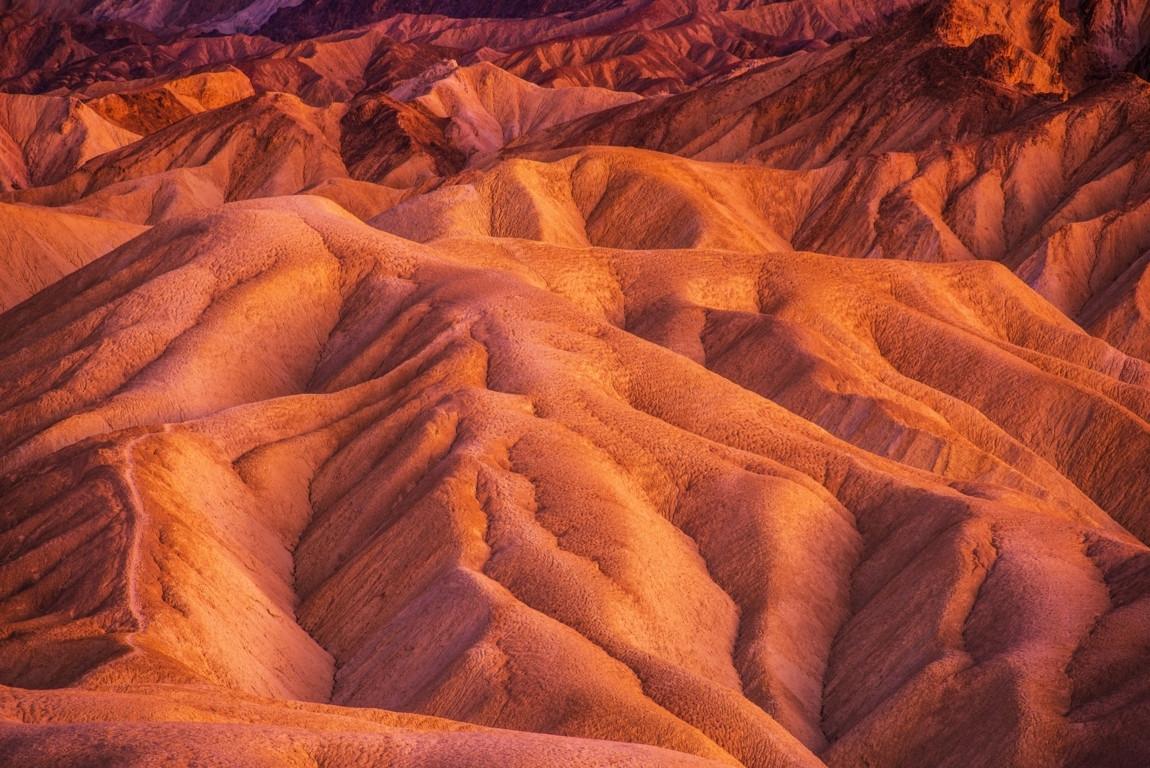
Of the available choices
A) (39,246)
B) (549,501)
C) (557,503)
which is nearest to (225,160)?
(39,246)

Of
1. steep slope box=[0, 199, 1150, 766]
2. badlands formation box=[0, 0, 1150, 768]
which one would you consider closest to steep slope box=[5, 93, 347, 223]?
badlands formation box=[0, 0, 1150, 768]

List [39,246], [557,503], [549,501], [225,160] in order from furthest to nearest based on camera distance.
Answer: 1. [225,160]
2. [39,246]
3. [549,501]
4. [557,503]

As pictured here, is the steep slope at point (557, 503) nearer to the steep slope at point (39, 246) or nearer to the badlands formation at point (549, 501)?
the badlands formation at point (549, 501)

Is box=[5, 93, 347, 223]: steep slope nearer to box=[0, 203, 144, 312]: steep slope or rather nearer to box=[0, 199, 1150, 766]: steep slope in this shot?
box=[0, 203, 144, 312]: steep slope

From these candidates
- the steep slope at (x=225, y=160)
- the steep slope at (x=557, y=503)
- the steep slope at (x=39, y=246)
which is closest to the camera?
the steep slope at (x=557, y=503)

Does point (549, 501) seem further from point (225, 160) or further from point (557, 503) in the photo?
point (225, 160)

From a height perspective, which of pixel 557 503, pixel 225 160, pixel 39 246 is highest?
pixel 557 503

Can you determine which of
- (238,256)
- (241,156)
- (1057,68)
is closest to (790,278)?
(238,256)

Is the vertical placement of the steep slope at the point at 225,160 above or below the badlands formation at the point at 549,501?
below

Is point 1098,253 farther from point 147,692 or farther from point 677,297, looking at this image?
point 147,692

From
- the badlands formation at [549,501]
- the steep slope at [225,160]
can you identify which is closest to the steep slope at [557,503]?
the badlands formation at [549,501]

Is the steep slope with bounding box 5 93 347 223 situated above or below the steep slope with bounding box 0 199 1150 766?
below
